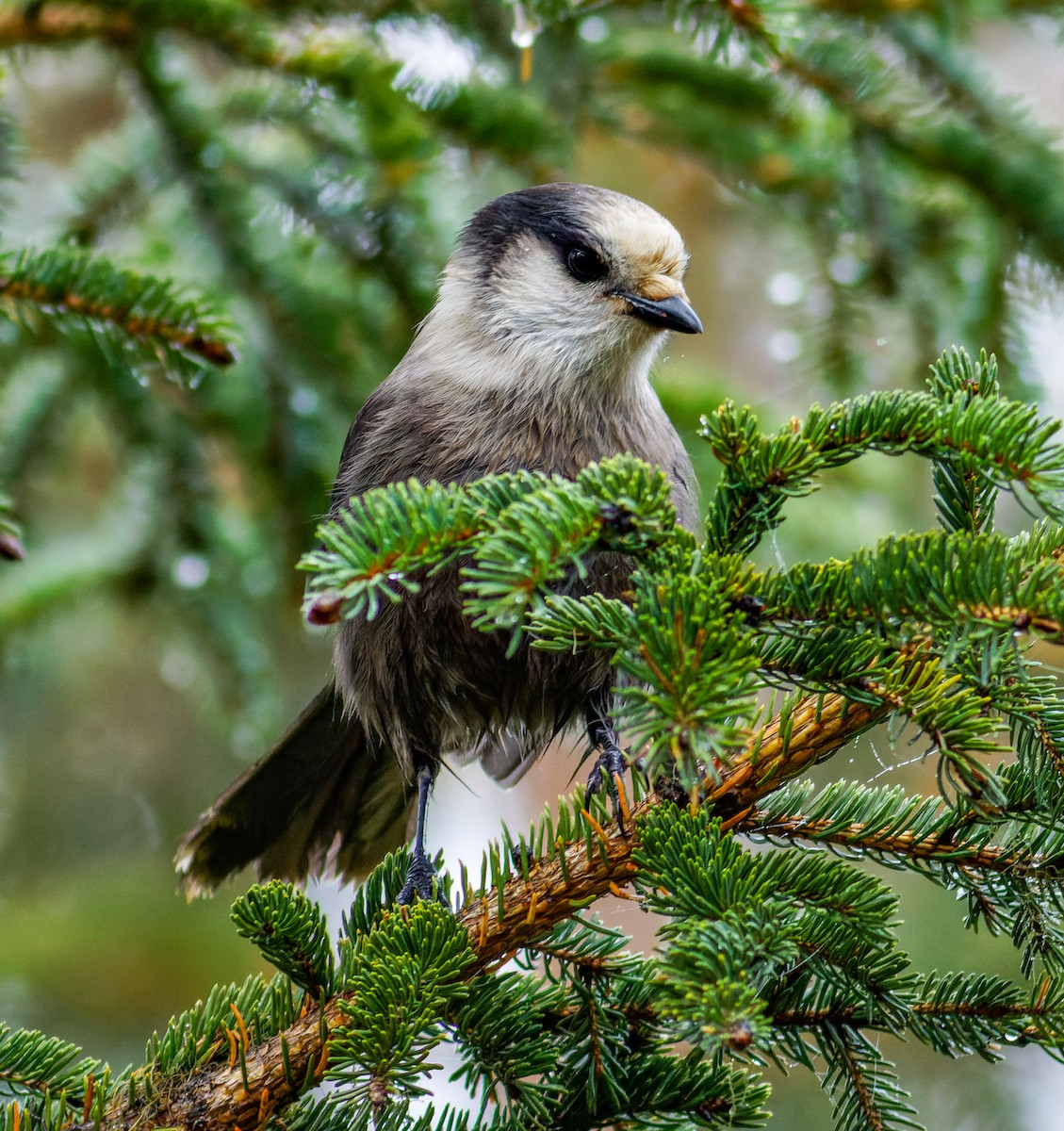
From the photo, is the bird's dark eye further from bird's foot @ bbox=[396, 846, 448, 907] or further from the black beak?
bird's foot @ bbox=[396, 846, 448, 907]

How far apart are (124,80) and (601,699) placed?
154 centimetres

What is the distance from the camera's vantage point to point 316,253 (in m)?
2.64

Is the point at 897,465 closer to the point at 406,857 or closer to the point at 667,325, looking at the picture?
the point at 667,325

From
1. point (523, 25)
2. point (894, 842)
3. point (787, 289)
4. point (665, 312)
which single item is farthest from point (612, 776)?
point (787, 289)

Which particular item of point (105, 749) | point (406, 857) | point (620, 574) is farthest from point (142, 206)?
point (105, 749)

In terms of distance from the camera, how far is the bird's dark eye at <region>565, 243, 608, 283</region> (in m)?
2.19

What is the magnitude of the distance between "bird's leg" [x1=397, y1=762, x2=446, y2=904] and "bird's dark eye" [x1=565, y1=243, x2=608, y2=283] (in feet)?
3.18

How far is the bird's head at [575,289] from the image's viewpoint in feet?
6.97

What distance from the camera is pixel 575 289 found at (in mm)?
2213

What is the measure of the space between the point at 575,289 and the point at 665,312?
247 millimetres

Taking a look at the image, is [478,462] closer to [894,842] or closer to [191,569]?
[191,569]

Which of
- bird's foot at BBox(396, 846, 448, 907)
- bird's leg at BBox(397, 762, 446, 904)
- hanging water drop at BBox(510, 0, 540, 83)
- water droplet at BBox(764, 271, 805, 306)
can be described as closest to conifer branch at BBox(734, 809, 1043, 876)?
bird's leg at BBox(397, 762, 446, 904)

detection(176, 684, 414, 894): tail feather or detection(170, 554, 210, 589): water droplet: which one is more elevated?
detection(170, 554, 210, 589): water droplet

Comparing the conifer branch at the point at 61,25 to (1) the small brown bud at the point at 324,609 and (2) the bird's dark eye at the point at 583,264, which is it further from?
(1) the small brown bud at the point at 324,609
